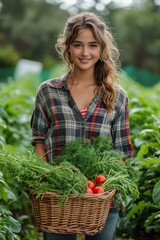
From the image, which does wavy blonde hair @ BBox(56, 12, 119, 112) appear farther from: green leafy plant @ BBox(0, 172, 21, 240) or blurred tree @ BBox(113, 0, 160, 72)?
blurred tree @ BBox(113, 0, 160, 72)

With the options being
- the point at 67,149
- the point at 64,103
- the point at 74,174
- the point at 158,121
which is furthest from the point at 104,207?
the point at 158,121

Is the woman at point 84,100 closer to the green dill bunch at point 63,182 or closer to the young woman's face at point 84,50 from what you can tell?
the young woman's face at point 84,50

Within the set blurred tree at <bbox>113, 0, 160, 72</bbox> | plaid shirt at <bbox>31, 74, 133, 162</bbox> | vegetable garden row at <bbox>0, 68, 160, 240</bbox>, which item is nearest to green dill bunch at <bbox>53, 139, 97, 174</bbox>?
vegetable garden row at <bbox>0, 68, 160, 240</bbox>

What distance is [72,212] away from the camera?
346 cm

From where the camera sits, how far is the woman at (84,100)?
4.07 m

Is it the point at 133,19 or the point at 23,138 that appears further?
the point at 133,19

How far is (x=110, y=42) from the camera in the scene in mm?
4281

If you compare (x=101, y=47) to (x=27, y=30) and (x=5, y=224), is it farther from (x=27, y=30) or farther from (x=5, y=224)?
(x=27, y=30)

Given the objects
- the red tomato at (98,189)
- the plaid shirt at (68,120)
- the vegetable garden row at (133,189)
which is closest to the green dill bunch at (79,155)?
the vegetable garden row at (133,189)

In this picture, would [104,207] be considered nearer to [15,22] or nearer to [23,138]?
[23,138]

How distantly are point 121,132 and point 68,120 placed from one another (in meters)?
0.40

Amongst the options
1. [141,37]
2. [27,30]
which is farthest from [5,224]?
[27,30]

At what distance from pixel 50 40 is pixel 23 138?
136ft

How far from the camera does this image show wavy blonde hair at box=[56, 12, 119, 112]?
4.08 meters
